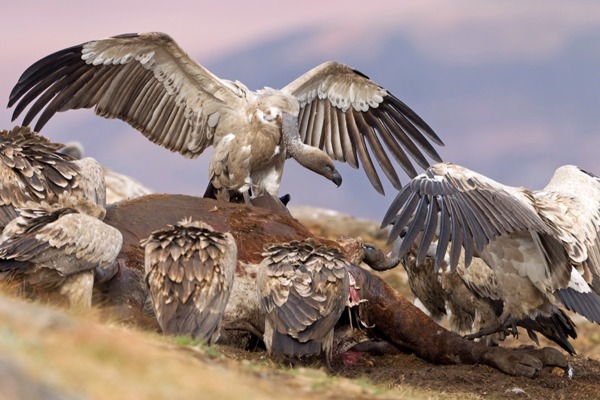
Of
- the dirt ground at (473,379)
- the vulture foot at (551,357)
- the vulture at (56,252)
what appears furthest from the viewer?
the vulture foot at (551,357)

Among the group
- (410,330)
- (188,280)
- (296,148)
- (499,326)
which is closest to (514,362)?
(499,326)

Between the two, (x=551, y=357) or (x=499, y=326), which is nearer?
(x=551, y=357)

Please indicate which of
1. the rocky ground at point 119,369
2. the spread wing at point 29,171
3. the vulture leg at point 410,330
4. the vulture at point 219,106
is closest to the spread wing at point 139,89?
the vulture at point 219,106

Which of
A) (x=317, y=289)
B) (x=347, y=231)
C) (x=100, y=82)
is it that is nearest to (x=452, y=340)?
(x=317, y=289)

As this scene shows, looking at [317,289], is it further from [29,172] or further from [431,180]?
[29,172]

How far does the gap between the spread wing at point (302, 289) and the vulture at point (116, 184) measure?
36.5ft

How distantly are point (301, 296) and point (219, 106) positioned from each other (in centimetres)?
548

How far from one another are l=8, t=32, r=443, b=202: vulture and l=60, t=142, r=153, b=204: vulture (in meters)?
5.79

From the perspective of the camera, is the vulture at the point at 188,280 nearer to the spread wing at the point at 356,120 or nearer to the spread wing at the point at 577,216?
the spread wing at the point at 577,216

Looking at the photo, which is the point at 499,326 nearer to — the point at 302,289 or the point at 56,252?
the point at 302,289

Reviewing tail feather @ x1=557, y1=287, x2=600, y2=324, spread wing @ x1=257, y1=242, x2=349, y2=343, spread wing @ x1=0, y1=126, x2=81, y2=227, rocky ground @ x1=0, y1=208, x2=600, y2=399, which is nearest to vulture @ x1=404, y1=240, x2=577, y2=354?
tail feather @ x1=557, y1=287, x2=600, y2=324

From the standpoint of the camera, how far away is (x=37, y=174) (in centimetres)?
1005

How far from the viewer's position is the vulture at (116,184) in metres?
20.3

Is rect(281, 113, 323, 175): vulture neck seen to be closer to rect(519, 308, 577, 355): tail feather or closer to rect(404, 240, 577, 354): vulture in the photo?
rect(404, 240, 577, 354): vulture
